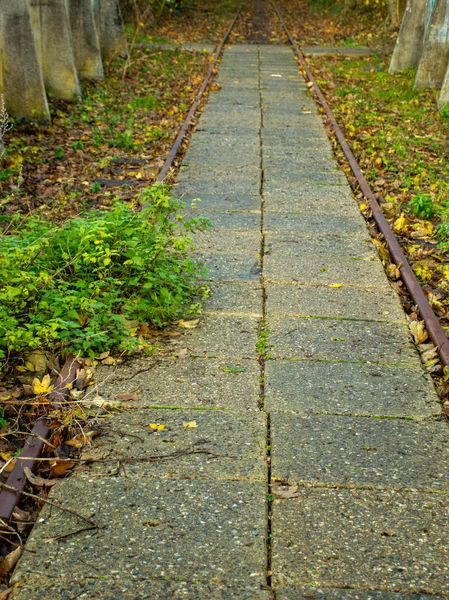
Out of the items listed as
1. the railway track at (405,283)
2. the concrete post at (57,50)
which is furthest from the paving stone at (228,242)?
the concrete post at (57,50)

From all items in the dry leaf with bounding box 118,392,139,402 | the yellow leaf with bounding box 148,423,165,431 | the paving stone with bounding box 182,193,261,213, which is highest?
the yellow leaf with bounding box 148,423,165,431

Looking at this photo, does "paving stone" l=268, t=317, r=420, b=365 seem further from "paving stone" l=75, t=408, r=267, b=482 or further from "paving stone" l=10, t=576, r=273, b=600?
"paving stone" l=10, t=576, r=273, b=600

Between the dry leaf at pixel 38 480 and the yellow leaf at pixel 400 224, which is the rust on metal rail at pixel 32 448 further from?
the yellow leaf at pixel 400 224

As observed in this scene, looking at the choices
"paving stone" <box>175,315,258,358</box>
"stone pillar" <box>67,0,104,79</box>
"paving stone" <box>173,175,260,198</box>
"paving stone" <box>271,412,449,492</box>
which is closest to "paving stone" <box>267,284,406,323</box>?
→ "paving stone" <box>175,315,258,358</box>

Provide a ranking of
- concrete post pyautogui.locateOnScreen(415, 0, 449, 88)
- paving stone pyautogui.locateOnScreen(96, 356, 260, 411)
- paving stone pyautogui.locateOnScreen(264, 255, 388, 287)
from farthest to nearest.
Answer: concrete post pyautogui.locateOnScreen(415, 0, 449, 88) → paving stone pyautogui.locateOnScreen(264, 255, 388, 287) → paving stone pyautogui.locateOnScreen(96, 356, 260, 411)

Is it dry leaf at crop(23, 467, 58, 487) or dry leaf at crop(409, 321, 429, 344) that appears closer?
dry leaf at crop(23, 467, 58, 487)

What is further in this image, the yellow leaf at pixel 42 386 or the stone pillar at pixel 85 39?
the stone pillar at pixel 85 39

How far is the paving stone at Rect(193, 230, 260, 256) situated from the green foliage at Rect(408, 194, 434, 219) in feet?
5.57

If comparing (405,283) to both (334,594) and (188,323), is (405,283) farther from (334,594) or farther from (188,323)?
(334,594)

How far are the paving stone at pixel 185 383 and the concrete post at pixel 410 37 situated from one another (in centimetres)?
1165

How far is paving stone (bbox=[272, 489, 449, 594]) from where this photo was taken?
291 centimetres

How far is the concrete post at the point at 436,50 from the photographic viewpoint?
41.5ft

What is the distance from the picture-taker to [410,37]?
572 inches

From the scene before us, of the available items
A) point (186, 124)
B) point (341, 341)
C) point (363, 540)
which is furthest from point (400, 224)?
point (186, 124)
